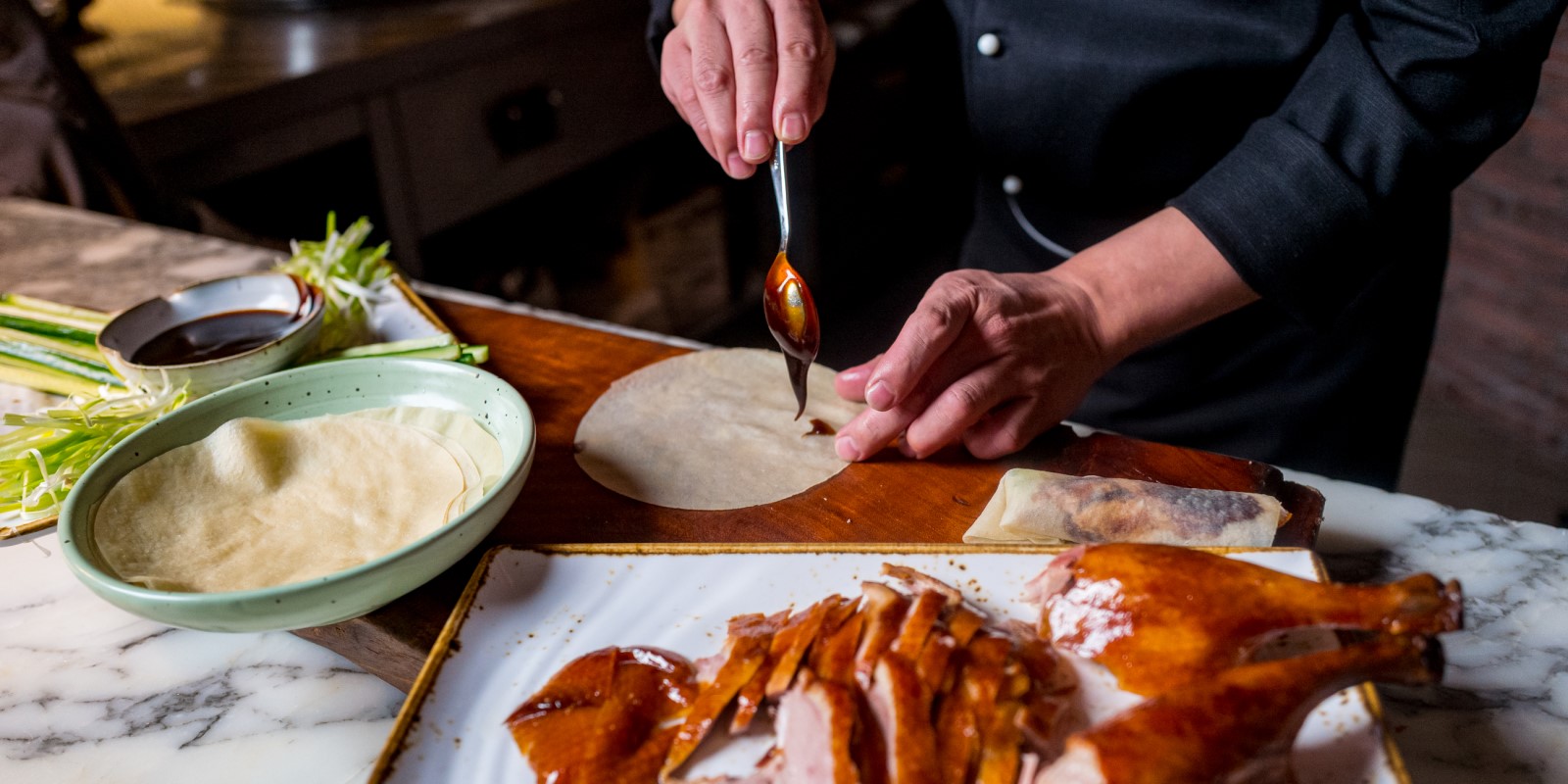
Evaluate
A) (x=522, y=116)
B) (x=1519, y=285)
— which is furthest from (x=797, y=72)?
(x=1519, y=285)

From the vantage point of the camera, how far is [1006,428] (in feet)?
4.35

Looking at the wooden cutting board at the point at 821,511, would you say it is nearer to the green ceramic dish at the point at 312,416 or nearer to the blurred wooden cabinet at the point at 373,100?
the green ceramic dish at the point at 312,416

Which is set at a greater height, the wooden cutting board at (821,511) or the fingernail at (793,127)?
the fingernail at (793,127)

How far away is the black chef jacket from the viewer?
53.2 inches

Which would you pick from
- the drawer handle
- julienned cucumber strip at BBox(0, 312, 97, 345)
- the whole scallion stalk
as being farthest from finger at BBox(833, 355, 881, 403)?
the drawer handle

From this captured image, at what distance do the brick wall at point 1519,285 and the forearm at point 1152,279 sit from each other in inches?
109

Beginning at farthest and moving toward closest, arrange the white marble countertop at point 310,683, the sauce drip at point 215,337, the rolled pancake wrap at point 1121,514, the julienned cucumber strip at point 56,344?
the julienned cucumber strip at point 56,344 → the sauce drip at point 215,337 → the rolled pancake wrap at point 1121,514 → the white marble countertop at point 310,683

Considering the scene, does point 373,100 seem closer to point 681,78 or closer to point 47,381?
point 47,381

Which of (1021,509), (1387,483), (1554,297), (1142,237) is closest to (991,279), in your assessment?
(1142,237)

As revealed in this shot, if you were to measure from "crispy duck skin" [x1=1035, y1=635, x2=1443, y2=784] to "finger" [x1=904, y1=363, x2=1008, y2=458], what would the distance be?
527mm

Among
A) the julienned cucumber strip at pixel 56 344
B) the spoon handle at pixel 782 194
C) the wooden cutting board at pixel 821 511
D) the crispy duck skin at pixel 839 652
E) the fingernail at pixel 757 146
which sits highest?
the fingernail at pixel 757 146

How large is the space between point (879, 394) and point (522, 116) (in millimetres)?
2572

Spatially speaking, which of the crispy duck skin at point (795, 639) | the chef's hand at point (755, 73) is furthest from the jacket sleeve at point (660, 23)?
the crispy duck skin at point (795, 639)

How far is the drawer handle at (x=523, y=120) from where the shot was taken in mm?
3367
